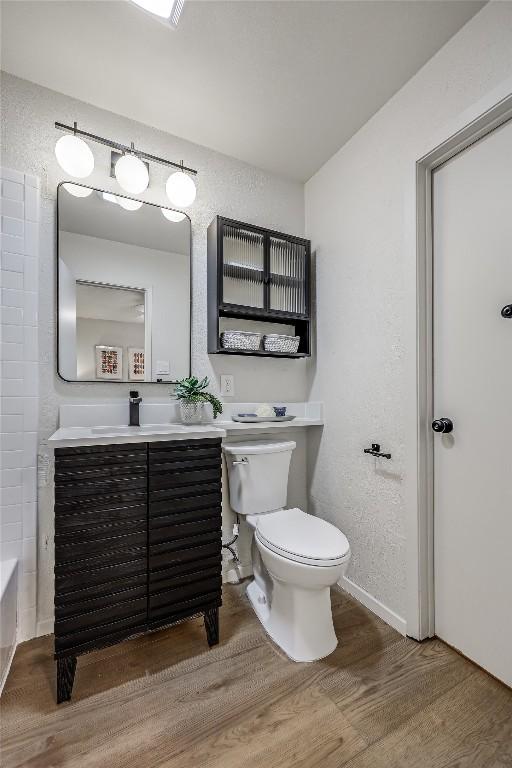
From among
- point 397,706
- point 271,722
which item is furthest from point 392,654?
point 271,722

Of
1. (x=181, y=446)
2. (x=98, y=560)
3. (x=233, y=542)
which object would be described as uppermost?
(x=181, y=446)

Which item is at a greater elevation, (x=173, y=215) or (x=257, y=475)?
(x=173, y=215)

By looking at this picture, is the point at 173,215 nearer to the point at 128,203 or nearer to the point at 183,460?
the point at 128,203

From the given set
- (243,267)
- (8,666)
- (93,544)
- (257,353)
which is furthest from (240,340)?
(8,666)

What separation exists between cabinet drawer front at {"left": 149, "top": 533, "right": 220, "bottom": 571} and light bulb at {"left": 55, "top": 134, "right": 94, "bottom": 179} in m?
1.63

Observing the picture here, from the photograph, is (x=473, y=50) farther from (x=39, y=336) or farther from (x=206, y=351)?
(x=39, y=336)

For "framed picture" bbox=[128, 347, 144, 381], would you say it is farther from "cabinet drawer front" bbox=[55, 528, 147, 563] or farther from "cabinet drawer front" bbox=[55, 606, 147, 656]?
"cabinet drawer front" bbox=[55, 606, 147, 656]

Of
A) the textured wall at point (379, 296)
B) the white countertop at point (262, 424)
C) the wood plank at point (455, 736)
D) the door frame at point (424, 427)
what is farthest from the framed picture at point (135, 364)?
the wood plank at point (455, 736)

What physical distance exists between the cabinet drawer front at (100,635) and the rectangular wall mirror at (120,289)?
101cm

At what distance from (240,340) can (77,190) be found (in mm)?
1044

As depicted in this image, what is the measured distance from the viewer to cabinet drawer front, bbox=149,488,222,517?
134 cm

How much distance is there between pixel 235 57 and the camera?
1413mm

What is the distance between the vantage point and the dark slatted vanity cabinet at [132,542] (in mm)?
1213

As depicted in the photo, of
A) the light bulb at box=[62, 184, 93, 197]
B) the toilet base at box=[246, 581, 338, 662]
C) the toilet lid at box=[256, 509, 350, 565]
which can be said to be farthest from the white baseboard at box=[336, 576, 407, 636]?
the light bulb at box=[62, 184, 93, 197]
